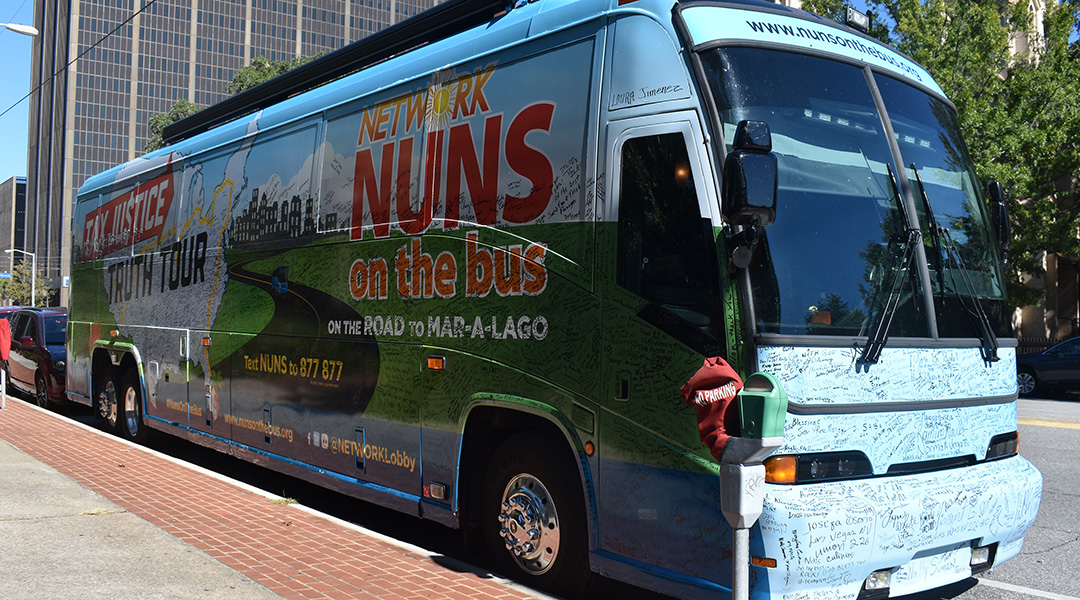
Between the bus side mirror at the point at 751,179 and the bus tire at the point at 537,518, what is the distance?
193 centimetres

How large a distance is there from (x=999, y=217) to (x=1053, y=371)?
57.3 ft

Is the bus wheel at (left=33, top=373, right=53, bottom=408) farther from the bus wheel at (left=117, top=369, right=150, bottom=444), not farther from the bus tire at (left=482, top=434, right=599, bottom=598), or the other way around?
the bus tire at (left=482, top=434, right=599, bottom=598)

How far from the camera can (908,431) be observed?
4578mm

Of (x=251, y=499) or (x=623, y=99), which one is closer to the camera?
(x=623, y=99)

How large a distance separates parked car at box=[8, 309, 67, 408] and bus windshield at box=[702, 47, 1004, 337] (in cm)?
1461

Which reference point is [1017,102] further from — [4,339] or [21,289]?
[21,289]

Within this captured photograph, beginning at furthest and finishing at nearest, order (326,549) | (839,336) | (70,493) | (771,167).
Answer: (70,493)
(326,549)
(839,336)
(771,167)

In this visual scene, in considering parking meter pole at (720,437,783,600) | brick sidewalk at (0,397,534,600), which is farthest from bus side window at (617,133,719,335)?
brick sidewalk at (0,397,534,600)

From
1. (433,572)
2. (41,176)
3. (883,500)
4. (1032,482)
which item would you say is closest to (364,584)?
(433,572)

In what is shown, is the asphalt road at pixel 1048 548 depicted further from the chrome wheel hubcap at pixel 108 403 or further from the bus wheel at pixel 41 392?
the bus wheel at pixel 41 392

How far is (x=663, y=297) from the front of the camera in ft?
15.3

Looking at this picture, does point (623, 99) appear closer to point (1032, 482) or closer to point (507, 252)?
point (507, 252)

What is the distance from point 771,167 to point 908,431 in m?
1.57

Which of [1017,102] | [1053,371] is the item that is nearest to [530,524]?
[1053,371]
